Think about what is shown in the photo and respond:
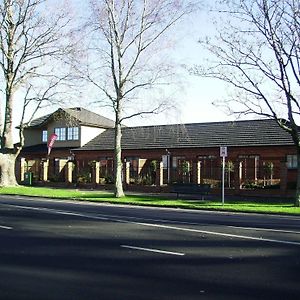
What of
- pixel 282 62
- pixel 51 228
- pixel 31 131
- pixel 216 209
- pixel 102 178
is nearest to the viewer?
pixel 51 228

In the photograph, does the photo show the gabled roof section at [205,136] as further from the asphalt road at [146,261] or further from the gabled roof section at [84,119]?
the asphalt road at [146,261]

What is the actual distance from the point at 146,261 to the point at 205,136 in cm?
3233

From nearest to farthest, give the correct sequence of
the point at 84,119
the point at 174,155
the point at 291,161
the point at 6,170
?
the point at 291,161, the point at 6,170, the point at 174,155, the point at 84,119

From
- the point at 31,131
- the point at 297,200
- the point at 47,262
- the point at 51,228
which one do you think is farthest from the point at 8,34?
the point at 47,262

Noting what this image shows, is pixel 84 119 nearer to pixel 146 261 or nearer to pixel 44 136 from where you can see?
pixel 44 136

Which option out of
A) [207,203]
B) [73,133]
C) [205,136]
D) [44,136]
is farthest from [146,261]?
[44,136]

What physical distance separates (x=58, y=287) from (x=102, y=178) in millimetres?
33771

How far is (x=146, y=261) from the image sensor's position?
8.95 metres

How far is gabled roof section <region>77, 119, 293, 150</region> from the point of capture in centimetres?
3716

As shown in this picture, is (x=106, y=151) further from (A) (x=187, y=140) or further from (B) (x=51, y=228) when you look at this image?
(B) (x=51, y=228)

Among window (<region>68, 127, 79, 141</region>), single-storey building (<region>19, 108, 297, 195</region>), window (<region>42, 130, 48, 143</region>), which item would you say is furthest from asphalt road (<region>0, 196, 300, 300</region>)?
window (<region>42, 130, 48, 143</region>)

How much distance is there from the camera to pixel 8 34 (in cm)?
3612

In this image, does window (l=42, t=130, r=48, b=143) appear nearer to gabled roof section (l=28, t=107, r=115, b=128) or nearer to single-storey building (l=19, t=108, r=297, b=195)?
gabled roof section (l=28, t=107, r=115, b=128)

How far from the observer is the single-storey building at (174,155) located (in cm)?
3441
